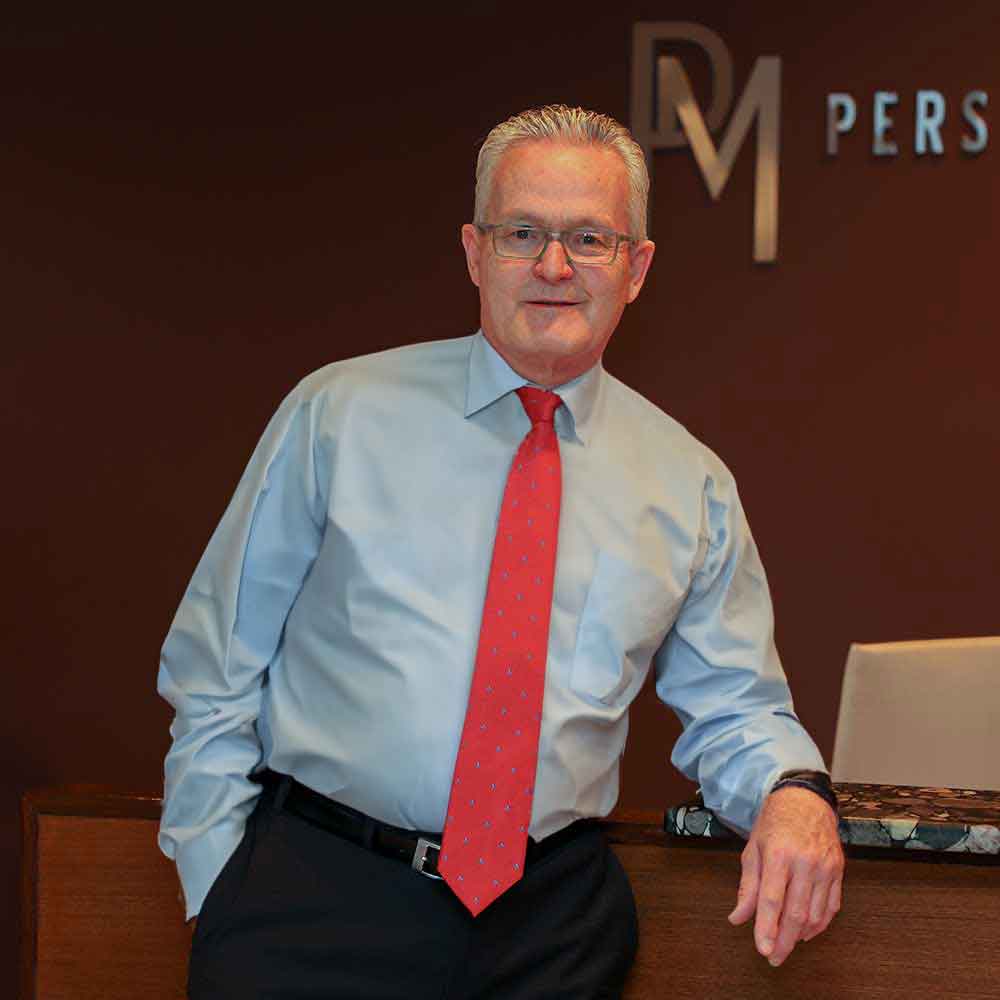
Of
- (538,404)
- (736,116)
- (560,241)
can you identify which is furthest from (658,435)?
(736,116)

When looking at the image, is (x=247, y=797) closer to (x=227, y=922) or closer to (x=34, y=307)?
(x=227, y=922)

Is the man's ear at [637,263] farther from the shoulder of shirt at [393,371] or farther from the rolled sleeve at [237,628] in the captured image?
the rolled sleeve at [237,628]

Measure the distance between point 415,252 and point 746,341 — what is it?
0.79 meters

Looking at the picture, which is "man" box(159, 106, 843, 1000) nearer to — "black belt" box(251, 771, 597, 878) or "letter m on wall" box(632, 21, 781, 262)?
"black belt" box(251, 771, 597, 878)

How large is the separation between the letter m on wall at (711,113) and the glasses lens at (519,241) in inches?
70.7

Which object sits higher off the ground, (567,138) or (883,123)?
(883,123)

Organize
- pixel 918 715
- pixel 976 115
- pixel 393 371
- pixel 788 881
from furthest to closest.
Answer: pixel 976 115 → pixel 918 715 → pixel 393 371 → pixel 788 881

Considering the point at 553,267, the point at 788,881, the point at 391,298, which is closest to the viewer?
the point at 788,881

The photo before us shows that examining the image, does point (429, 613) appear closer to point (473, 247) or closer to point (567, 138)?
point (473, 247)

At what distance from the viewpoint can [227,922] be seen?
1.80 m

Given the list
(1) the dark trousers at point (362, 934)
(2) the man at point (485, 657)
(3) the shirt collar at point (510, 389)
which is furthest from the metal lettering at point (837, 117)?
(1) the dark trousers at point (362, 934)

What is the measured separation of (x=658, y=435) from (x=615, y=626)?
0.97 ft

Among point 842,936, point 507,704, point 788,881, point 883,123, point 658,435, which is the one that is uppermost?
point 883,123

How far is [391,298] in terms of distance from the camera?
3.84 metres
